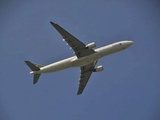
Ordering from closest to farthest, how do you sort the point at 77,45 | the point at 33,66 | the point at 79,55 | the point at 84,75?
the point at 77,45 < the point at 79,55 < the point at 33,66 < the point at 84,75

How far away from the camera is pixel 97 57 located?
7538 centimetres

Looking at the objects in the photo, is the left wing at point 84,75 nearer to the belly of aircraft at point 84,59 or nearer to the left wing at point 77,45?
the belly of aircraft at point 84,59

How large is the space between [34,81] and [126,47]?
23583 mm

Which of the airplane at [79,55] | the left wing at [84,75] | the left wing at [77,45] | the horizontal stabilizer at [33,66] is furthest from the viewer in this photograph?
the left wing at [84,75]

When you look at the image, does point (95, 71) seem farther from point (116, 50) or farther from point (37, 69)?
point (37, 69)

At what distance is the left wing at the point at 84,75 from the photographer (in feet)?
270

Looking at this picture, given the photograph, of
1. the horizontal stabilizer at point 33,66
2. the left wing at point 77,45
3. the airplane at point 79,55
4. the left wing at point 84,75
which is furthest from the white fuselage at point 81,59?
the left wing at point 84,75

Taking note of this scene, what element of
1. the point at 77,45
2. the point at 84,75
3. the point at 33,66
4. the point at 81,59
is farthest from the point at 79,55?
the point at 33,66

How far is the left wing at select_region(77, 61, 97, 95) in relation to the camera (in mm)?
82438

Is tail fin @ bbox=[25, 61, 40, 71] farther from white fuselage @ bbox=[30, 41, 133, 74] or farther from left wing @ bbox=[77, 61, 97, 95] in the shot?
left wing @ bbox=[77, 61, 97, 95]

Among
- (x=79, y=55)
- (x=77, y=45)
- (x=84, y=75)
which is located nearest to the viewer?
(x=77, y=45)

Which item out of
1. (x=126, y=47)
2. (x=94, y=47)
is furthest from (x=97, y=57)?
(x=126, y=47)

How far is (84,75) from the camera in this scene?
84.1 meters

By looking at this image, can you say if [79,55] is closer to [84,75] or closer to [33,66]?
[84,75]
